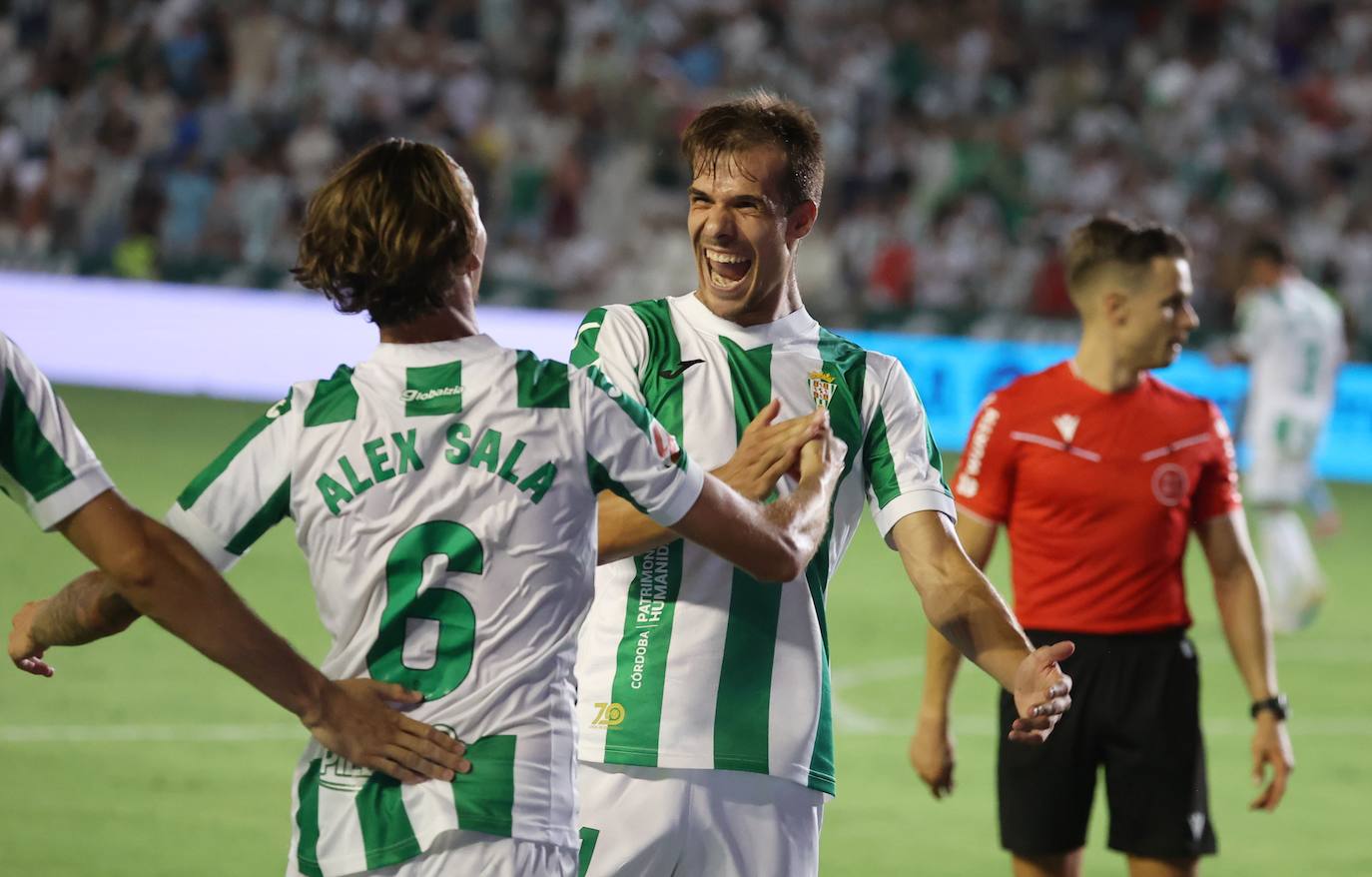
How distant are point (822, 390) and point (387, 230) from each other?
1.17m

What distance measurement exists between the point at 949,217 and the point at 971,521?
14829 millimetres

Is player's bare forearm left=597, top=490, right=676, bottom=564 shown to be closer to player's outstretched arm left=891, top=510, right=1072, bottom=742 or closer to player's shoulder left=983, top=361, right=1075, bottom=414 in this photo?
player's outstretched arm left=891, top=510, right=1072, bottom=742

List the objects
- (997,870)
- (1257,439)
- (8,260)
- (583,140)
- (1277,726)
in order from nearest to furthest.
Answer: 1. (1277,726)
2. (997,870)
3. (1257,439)
4. (8,260)
5. (583,140)

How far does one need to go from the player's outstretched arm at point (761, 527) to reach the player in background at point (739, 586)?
25cm

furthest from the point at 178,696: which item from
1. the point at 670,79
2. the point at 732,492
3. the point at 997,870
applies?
the point at 670,79

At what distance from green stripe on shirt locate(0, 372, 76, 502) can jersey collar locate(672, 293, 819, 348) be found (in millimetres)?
1412

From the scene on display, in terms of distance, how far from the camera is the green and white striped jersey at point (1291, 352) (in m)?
12.4

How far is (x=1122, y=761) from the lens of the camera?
5477 millimetres

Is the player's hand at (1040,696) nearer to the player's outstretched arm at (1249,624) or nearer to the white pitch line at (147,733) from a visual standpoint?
the player's outstretched arm at (1249,624)

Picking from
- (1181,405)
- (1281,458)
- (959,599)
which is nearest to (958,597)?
(959,599)

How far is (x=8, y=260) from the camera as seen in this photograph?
20047 mm

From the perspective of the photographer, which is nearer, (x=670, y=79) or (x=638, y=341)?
(x=638, y=341)

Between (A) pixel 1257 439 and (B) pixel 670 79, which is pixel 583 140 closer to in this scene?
(B) pixel 670 79

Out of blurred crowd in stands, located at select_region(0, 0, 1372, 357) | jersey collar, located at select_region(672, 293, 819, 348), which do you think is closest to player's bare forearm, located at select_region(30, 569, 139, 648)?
jersey collar, located at select_region(672, 293, 819, 348)
